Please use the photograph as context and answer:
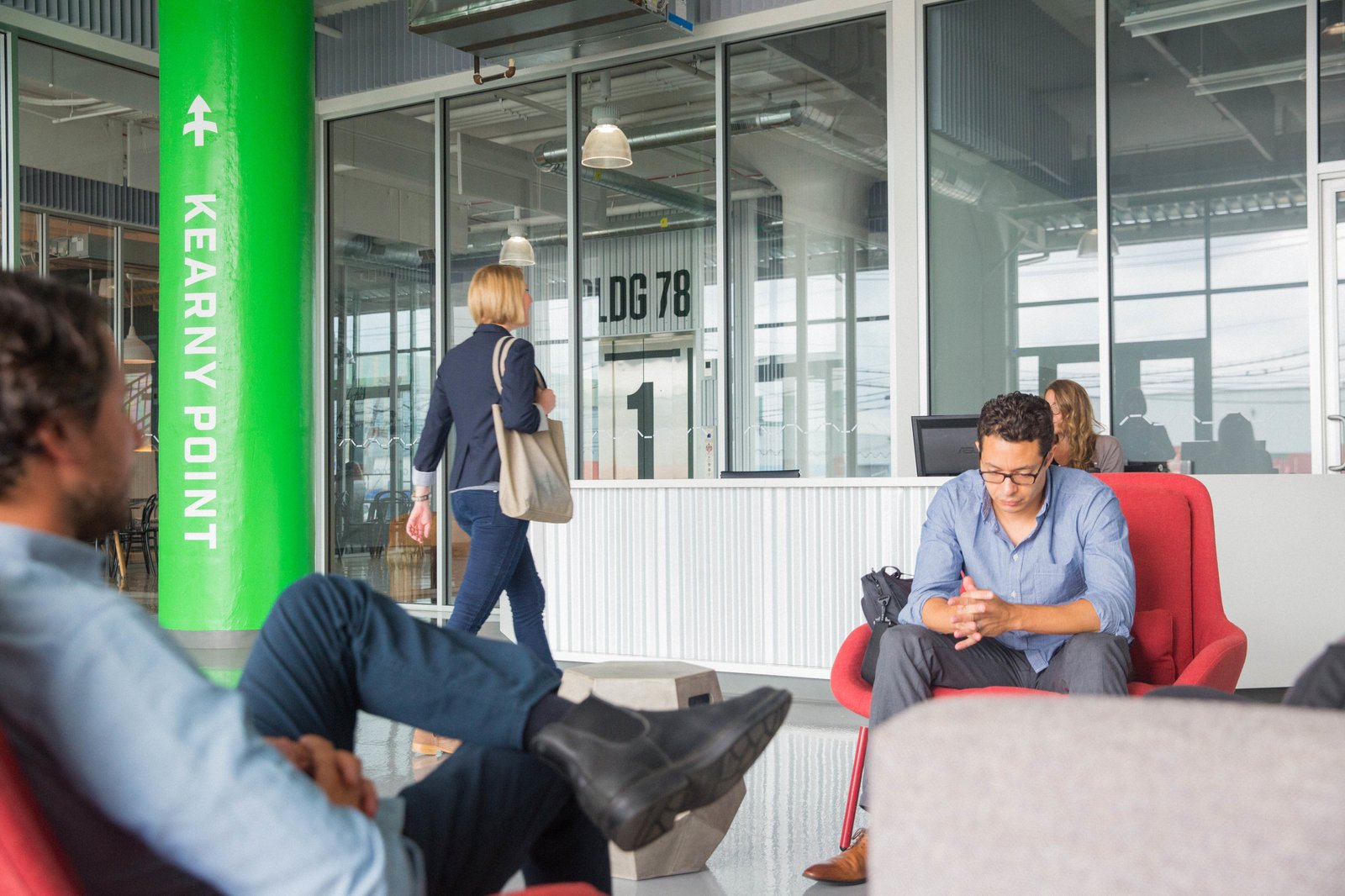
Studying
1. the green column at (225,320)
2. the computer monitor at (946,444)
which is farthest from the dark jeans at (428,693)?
the green column at (225,320)

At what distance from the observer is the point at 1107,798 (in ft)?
2.82

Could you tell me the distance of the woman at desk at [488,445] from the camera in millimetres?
4031

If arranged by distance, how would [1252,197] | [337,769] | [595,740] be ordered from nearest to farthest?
[337,769]
[595,740]
[1252,197]

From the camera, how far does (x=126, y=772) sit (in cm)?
104

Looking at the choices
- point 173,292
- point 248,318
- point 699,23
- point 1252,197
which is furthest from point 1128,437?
point 173,292

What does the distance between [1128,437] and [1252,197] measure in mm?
1278

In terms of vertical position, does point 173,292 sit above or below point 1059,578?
above

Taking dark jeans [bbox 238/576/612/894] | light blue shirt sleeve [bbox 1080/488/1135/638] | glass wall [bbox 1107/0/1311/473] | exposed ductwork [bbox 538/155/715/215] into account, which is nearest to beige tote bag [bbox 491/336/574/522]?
light blue shirt sleeve [bbox 1080/488/1135/638]

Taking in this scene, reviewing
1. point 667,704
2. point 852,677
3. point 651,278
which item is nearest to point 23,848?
point 667,704

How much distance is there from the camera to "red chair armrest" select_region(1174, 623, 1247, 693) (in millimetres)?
2627

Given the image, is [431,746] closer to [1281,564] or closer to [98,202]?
[1281,564]

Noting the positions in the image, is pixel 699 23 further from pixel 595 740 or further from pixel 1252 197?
pixel 595 740

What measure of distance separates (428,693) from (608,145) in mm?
6289

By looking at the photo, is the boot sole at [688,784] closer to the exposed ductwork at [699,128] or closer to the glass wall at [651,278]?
the glass wall at [651,278]
